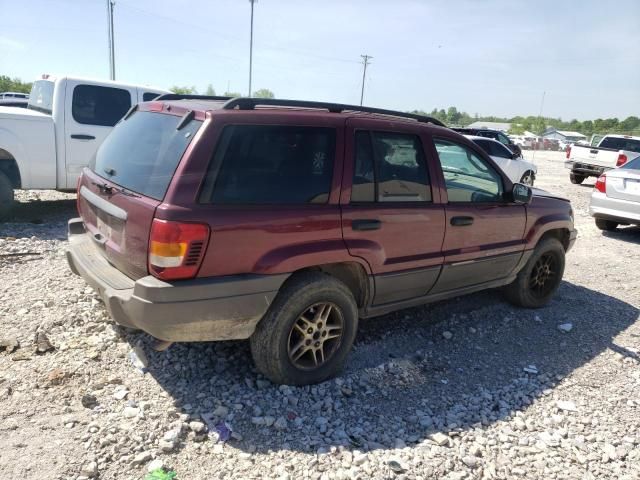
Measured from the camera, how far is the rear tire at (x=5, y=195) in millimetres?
6508

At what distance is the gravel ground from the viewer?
2.67m

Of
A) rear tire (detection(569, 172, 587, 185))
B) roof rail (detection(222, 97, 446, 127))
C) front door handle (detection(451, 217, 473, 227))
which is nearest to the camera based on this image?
roof rail (detection(222, 97, 446, 127))

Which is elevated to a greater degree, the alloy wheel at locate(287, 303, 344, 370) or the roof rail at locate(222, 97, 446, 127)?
the roof rail at locate(222, 97, 446, 127)

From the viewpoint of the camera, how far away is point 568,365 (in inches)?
157

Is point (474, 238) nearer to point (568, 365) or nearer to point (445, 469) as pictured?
point (568, 365)

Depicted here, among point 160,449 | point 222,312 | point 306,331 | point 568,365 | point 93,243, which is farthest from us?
point 568,365

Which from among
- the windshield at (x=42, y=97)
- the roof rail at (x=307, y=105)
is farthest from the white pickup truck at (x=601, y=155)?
the windshield at (x=42, y=97)

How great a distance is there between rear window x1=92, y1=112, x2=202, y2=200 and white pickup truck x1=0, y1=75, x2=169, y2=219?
12.1 ft

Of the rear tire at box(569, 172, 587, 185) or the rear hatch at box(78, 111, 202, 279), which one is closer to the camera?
the rear hatch at box(78, 111, 202, 279)

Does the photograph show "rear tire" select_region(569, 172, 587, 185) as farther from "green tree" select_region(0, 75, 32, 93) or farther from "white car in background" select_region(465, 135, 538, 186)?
"green tree" select_region(0, 75, 32, 93)

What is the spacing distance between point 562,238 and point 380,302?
271cm

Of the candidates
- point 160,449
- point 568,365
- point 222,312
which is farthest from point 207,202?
point 568,365

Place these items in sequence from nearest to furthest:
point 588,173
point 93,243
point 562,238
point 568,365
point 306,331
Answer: point 306,331 → point 93,243 → point 568,365 → point 562,238 → point 588,173

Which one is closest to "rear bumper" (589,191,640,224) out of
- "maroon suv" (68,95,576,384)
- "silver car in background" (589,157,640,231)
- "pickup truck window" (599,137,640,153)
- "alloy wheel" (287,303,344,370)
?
"silver car in background" (589,157,640,231)
